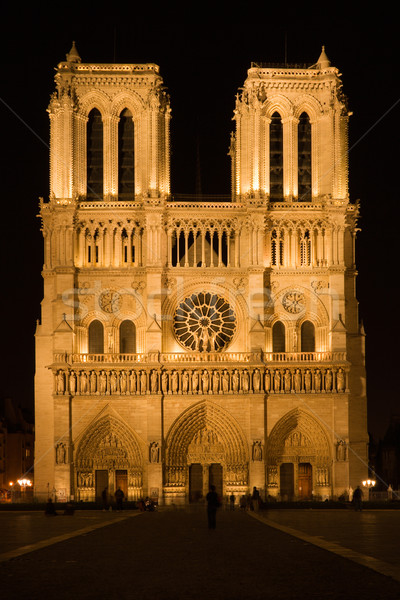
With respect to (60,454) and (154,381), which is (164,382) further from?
(60,454)

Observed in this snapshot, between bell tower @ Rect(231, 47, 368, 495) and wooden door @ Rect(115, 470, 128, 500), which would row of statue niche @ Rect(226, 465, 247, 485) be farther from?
wooden door @ Rect(115, 470, 128, 500)

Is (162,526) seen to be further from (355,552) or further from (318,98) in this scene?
(318,98)

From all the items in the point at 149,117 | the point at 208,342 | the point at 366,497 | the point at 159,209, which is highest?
Result: the point at 149,117

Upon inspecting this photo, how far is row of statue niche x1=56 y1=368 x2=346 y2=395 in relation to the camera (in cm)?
5075

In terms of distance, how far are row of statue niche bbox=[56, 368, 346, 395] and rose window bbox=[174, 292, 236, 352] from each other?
7.34ft

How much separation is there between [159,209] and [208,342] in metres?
6.84

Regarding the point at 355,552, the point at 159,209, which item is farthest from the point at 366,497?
the point at 355,552

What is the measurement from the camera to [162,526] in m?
29.7

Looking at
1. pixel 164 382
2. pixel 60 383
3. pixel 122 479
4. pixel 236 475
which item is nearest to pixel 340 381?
pixel 236 475

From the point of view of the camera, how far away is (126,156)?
5431 cm

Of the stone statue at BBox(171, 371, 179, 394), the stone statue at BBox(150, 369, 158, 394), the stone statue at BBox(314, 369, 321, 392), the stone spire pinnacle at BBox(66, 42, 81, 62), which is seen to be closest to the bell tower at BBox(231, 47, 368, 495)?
the stone statue at BBox(314, 369, 321, 392)

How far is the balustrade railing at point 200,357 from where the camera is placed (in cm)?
5097

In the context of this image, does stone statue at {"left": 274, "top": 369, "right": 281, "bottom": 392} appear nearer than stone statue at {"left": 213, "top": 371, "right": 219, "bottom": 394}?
No

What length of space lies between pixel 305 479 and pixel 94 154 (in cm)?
1906
